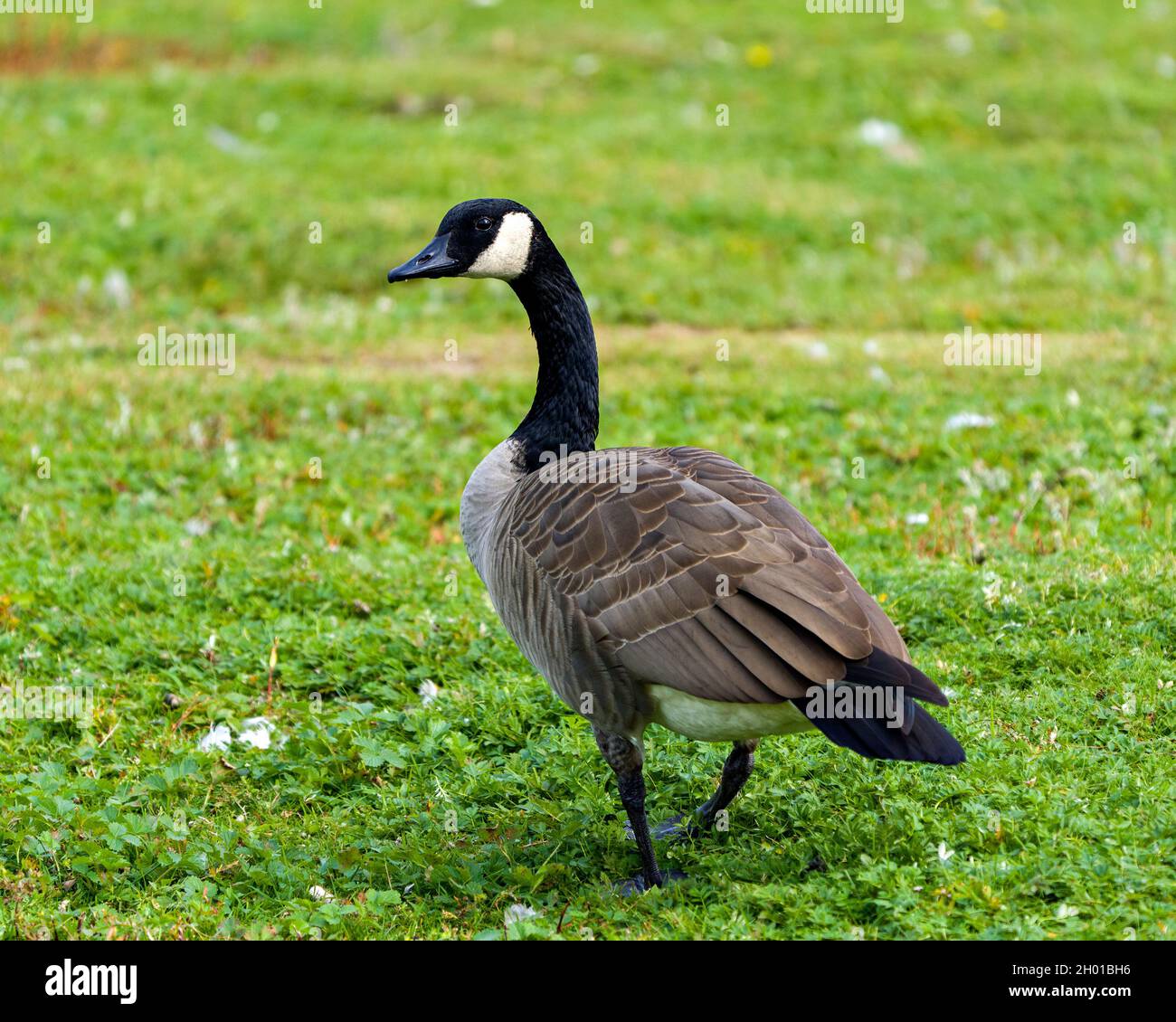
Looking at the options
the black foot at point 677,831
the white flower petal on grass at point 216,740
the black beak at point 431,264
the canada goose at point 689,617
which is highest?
the black beak at point 431,264

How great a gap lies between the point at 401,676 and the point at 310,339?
17.9 feet

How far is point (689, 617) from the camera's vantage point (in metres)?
4.43

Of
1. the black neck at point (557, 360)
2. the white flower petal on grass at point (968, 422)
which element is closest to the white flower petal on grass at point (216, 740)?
the black neck at point (557, 360)

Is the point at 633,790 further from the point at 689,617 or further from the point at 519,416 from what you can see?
the point at 519,416

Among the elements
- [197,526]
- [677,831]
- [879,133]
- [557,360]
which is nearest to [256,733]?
[677,831]

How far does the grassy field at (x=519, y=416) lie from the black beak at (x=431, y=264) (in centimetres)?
186

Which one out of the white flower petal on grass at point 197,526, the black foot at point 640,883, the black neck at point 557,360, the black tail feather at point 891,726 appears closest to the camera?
the black tail feather at point 891,726

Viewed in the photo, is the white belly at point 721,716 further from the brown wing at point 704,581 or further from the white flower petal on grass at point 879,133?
the white flower petal on grass at point 879,133

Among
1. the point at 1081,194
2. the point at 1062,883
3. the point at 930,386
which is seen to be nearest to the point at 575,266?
the point at 930,386

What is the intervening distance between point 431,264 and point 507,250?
32 centimetres

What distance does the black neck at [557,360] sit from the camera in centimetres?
570
